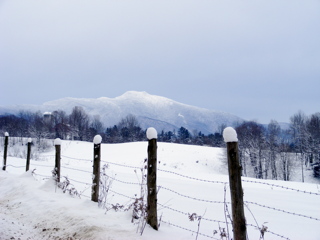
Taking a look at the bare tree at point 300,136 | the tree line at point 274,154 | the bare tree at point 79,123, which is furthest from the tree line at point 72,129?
the tree line at point 274,154

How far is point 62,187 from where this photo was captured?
23.6 ft

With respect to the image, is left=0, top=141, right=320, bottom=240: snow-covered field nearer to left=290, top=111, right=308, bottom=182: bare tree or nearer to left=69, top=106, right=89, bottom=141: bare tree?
left=290, top=111, right=308, bottom=182: bare tree

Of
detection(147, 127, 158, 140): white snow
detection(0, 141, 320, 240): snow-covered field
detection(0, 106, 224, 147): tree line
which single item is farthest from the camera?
detection(0, 106, 224, 147): tree line

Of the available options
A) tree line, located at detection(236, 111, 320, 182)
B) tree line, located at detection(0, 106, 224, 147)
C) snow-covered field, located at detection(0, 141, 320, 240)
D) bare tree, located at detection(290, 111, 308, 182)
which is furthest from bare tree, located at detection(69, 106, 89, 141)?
snow-covered field, located at detection(0, 141, 320, 240)

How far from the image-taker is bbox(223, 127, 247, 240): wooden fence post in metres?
3.25

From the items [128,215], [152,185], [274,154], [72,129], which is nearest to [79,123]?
[72,129]

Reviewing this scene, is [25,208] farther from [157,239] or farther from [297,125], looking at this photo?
[297,125]

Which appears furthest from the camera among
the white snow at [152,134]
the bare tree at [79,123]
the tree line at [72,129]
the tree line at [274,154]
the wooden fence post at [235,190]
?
the bare tree at [79,123]

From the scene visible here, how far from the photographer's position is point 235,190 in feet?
10.9

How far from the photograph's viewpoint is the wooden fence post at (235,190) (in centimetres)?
325

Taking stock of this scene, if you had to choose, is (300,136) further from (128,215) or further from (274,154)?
(128,215)

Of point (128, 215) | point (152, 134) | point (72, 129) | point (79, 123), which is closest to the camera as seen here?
point (152, 134)

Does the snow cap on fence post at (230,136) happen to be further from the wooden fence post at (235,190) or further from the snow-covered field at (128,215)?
the snow-covered field at (128,215)

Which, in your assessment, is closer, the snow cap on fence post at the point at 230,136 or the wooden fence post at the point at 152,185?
the snow cap on fence post at the point at 230,136
